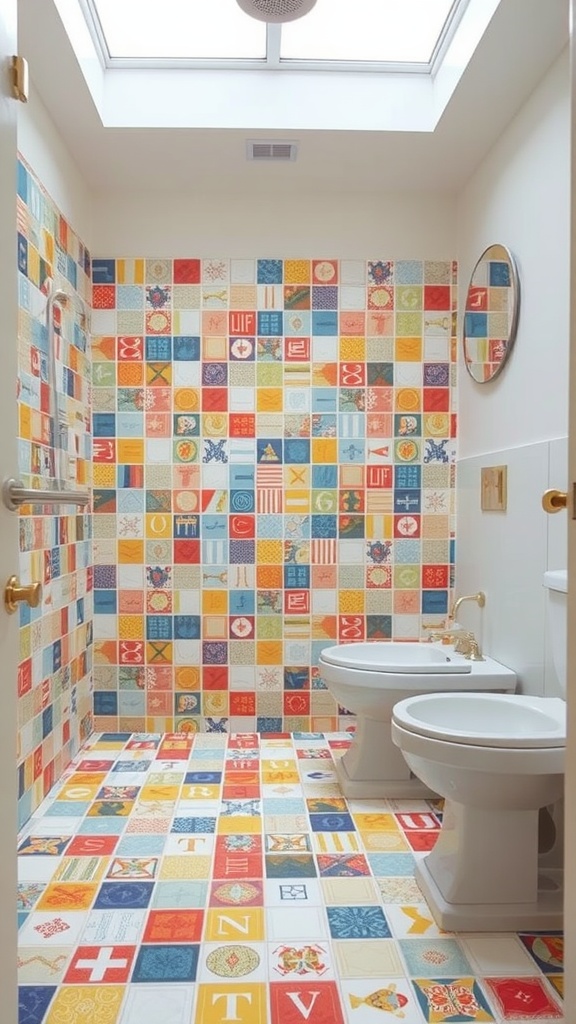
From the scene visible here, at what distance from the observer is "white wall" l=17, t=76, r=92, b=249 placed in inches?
91.2

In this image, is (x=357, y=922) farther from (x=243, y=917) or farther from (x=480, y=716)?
(x=480, y=716)

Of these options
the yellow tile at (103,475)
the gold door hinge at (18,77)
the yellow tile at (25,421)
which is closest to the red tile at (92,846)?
the yellow tile at (25,421)

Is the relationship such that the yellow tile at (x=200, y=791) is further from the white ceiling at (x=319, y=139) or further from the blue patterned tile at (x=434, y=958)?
the white ceiling at (x=319, y=139)

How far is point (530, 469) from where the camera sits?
231 cm

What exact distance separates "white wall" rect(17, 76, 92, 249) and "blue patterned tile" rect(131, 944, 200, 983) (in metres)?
2.14

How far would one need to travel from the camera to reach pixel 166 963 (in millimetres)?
1607

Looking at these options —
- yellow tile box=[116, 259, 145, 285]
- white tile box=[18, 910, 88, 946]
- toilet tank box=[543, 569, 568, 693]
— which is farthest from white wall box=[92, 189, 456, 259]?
white tile box=[18, 910, 88, 946]

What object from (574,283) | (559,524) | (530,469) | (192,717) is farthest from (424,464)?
(574,283)

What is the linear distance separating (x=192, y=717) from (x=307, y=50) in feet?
8.26

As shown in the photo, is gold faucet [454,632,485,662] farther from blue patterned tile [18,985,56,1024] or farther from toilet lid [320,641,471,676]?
blue patterned tile [18,985,56,1024]

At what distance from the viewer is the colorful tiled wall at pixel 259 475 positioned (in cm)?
314

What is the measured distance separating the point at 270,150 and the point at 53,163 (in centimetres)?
76

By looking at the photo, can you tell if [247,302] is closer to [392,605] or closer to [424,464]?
[424,464]

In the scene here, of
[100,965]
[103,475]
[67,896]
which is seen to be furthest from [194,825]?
[103,475]
